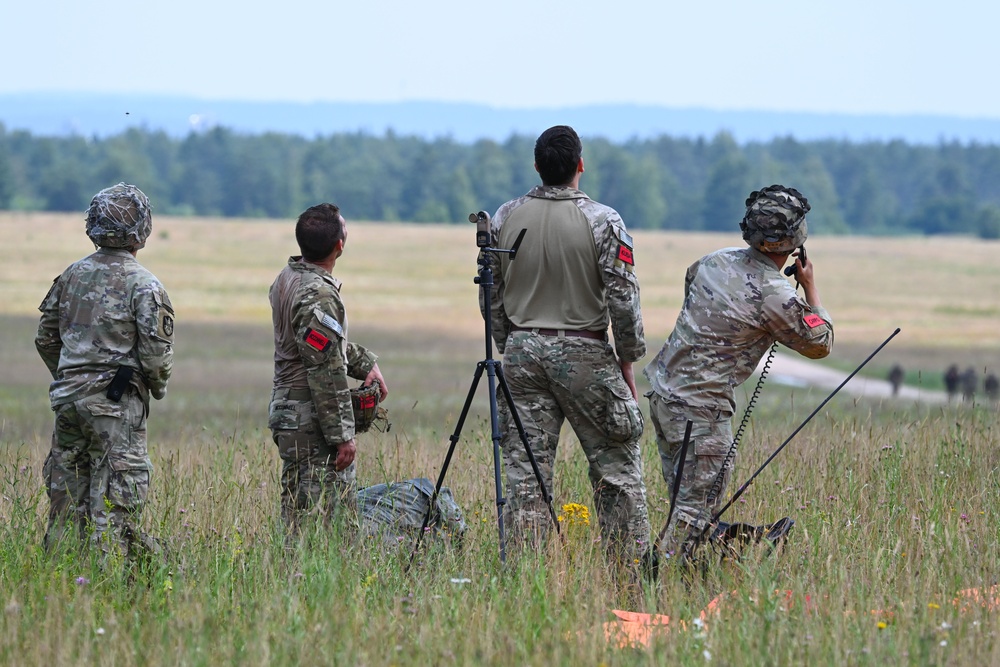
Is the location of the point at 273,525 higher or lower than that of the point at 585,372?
lower

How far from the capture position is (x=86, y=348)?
5.75 metres

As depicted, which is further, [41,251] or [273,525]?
[41,251]

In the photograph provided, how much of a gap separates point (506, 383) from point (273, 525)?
4.43ft

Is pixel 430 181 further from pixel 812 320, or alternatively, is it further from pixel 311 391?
pixel 812 320

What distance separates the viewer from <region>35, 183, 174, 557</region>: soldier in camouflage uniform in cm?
572

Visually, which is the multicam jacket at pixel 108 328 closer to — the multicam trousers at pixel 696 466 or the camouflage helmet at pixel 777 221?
the multicam trousers at pixel 696 466

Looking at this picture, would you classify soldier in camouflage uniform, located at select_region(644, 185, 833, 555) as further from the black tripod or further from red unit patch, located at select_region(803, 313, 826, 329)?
the black tripod

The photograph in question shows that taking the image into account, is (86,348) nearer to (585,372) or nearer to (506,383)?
(506,383)

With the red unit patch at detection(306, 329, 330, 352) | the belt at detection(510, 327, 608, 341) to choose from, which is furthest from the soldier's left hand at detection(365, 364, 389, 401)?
the belt at detection(510, 327, 608, 341)

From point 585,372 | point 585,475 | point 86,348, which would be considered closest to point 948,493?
point 585,475

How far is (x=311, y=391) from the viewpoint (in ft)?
19.3

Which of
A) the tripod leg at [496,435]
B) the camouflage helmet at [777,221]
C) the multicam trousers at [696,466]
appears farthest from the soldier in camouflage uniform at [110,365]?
the camouflage helmet at [777,221]

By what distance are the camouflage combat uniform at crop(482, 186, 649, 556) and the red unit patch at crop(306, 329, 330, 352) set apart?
2.72 feet

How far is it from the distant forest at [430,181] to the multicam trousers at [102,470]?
131m
